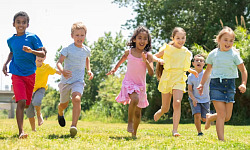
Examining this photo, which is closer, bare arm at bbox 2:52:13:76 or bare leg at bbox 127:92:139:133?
bare leg at bbox 127:92:139:133

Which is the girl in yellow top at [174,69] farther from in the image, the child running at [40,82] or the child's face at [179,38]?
the child running at [40,82]

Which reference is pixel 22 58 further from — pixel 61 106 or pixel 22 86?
pixel 61 106

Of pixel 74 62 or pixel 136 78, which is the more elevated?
pixel 74 62

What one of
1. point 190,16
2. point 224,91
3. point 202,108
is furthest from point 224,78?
point 190,16

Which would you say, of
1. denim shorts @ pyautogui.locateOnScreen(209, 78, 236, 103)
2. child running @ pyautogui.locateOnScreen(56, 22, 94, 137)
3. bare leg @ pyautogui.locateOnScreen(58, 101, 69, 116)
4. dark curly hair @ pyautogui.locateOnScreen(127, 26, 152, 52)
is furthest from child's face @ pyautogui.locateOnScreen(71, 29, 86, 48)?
denim shorts @ pyautogui.locateOnScreen(209, 78, 236, 103)

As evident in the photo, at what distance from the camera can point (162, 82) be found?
782cm

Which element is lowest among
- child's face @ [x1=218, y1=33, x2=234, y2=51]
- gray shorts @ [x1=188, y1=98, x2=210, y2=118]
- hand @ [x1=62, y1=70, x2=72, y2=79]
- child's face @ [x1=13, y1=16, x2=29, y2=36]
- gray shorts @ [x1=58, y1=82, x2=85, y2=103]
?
gray shorts @ [x1=188, y1=98, x2=210, y2=118]

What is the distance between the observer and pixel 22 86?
6.71m

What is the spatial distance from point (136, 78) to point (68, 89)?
137 centimetres

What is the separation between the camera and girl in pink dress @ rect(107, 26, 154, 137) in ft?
22.7

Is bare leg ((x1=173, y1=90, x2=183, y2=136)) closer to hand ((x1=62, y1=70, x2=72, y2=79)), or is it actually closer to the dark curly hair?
the dark curly hair

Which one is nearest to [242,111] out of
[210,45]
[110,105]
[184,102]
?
[184,102]

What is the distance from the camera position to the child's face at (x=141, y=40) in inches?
287

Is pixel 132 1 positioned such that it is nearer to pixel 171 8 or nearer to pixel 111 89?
pixel 171 8
